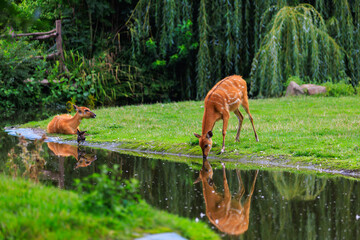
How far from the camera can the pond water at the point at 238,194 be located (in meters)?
7.04

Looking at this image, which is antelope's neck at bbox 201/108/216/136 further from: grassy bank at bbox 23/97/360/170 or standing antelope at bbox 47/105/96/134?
standing antelope at bbox 47/105/96/134

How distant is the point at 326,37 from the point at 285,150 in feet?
38.2

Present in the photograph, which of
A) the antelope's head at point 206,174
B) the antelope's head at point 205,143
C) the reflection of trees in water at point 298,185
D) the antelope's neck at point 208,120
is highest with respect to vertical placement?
the antelope's neck at point 208,120

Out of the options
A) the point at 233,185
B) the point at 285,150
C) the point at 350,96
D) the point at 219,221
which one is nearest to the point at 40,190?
the point at 219,221

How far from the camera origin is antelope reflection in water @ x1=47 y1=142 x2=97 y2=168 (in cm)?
1203

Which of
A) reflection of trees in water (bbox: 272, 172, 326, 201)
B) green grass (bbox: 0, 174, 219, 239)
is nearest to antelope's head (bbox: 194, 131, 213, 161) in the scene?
reflection of trees in water (bbox: 272, 172, 326, 201)

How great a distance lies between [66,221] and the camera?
5.64 metres

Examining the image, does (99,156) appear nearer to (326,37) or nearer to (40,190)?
(40,190)

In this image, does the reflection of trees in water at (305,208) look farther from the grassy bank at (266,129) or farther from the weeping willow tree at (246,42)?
the weeping willow tree at (246,42)

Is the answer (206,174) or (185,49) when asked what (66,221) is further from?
(185,49)

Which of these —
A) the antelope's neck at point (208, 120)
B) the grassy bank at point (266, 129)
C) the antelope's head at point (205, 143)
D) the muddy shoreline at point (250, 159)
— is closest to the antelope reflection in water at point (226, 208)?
the muddy shoreline at point (250, 159)

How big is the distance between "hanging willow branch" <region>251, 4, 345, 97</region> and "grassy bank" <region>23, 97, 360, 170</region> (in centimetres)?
183

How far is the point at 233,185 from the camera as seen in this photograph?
963cm

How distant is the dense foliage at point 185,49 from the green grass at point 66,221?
14.4 meters
